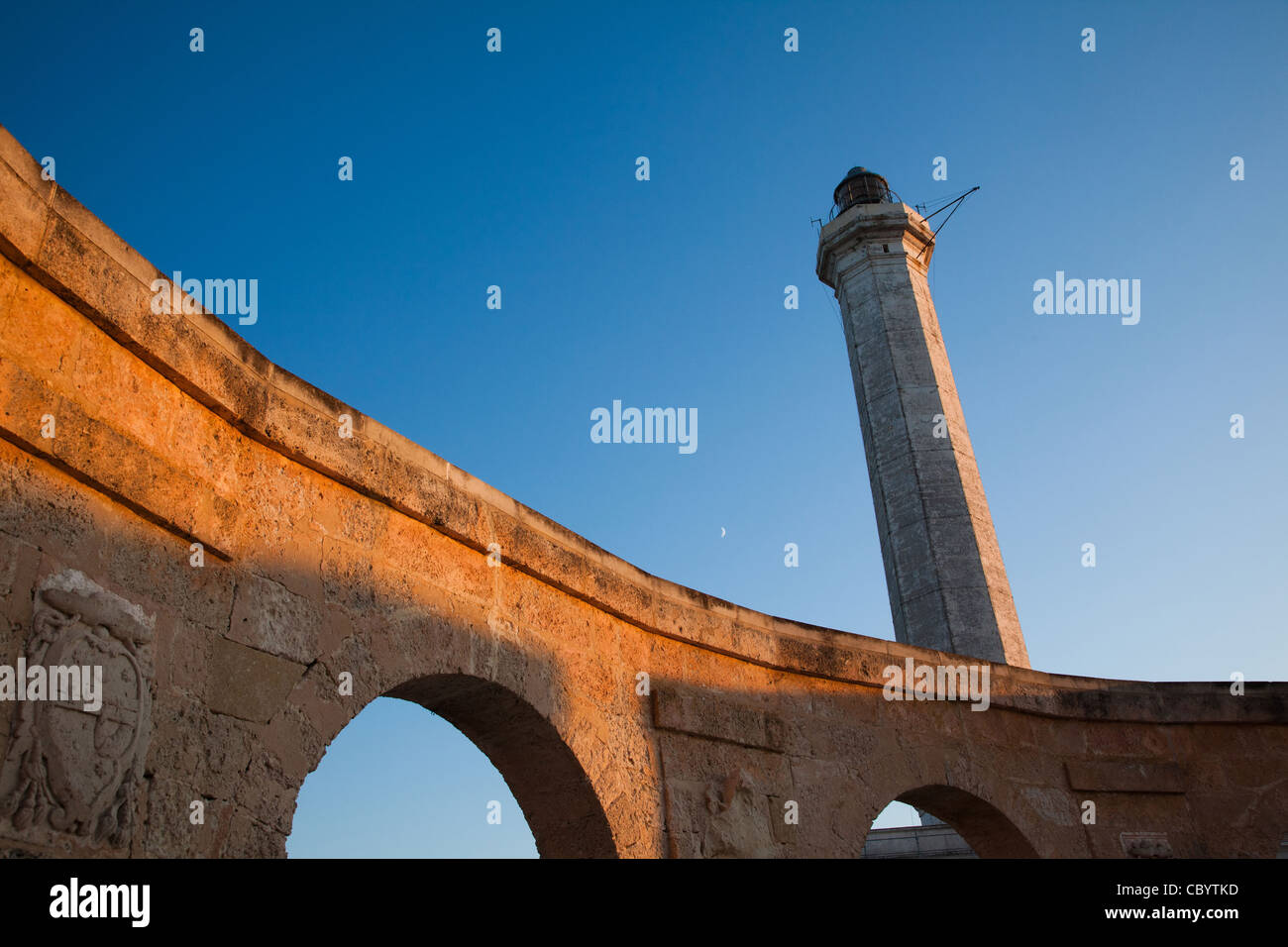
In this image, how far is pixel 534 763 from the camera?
14.6ft

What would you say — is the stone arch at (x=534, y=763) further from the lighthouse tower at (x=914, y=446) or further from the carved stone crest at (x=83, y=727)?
the lighthouse tower at (x=914, y=446)

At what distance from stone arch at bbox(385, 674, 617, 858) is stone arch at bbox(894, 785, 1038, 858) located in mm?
2046

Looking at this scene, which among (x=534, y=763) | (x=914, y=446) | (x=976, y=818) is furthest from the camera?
(x=914, y=446)

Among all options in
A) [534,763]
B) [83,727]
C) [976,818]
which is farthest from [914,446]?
[83,727]

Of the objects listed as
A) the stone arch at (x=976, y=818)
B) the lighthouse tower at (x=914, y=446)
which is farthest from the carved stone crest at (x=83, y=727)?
the lighthouse tower at (x=914, y=446)

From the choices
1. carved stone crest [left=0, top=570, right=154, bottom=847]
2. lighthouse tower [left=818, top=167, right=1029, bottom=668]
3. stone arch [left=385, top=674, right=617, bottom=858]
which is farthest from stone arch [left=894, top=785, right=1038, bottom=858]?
lighthouse tower [left=818, top=167, right=1029, bottom=668]

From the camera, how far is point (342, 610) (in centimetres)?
365

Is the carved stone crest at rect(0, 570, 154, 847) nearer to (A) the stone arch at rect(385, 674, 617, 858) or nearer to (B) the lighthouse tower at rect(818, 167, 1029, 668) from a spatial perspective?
(A) the stone arch at rect(385, 674, 617, 858)

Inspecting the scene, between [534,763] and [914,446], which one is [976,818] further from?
[914,446]

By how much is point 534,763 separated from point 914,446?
35.2ft

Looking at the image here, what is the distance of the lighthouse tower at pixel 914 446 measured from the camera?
42.8ft
